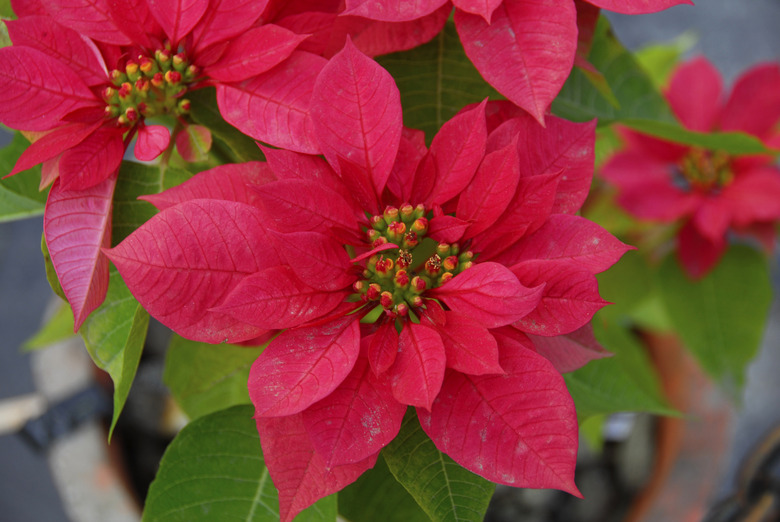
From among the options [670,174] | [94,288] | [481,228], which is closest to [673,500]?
[670,174]

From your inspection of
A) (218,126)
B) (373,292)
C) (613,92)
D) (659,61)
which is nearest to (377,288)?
(373,292)

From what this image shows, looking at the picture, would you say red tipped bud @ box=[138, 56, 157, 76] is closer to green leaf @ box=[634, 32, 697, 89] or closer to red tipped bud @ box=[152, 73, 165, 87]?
red tipped bud @ box=[152, 73, 165, 87]

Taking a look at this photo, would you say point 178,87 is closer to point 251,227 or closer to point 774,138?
point 251,227

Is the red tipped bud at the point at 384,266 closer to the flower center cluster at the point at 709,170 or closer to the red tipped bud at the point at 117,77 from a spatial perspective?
the red tipped bud at the point at 117,77

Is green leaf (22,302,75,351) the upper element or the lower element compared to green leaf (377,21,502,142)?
lower

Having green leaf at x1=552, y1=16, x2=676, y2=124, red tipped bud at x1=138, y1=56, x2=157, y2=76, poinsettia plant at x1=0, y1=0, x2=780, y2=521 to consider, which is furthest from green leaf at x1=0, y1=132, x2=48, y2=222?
green leaf at x1=552, y1=16, x2=676, y2=124

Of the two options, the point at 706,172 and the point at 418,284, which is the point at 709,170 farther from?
the point at 418,284

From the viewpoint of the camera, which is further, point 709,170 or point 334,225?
point 709,170
